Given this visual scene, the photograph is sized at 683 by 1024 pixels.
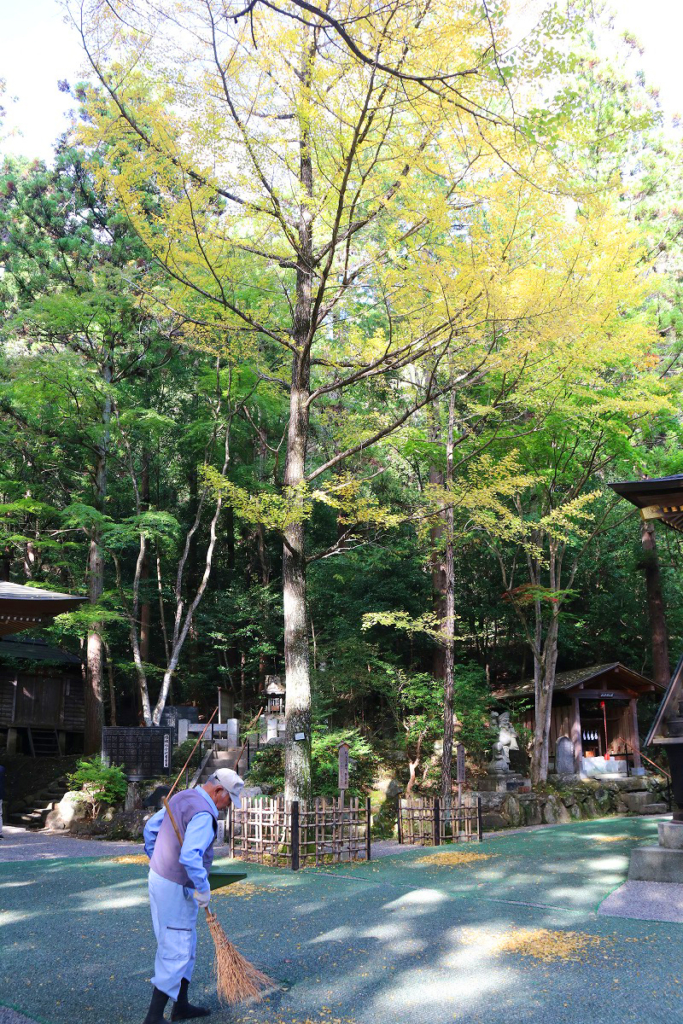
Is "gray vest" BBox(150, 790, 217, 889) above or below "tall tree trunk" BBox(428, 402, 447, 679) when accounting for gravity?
below

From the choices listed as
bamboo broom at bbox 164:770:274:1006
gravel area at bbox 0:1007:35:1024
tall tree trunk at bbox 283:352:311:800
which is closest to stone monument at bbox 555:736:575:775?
tall tree trunk at bbox 283:352:311:800

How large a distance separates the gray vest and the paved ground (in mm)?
885

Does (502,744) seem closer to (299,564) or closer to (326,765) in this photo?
(326,765)

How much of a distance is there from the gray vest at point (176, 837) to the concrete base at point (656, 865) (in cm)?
564

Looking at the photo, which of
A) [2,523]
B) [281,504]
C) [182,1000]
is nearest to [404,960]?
[182,1000]

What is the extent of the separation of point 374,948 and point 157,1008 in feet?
6.99

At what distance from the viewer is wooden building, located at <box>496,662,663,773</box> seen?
61.6ft

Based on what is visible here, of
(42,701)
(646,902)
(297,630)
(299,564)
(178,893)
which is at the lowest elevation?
(646,902)

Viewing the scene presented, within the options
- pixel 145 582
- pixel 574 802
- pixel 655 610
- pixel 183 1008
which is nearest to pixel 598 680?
pixel 655 610

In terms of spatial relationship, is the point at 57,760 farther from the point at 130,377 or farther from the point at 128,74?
the point at 128,74

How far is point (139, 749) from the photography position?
1494 cm

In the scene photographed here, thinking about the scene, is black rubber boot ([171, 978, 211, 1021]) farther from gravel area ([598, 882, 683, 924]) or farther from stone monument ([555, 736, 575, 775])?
stone monument ([555, 736, 575, 775])

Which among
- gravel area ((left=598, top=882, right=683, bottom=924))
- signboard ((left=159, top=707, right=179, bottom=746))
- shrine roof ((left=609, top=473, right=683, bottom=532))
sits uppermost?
shrine roof ((left=609, top=473, right=683, bottom=532))

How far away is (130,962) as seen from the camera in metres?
5.20
